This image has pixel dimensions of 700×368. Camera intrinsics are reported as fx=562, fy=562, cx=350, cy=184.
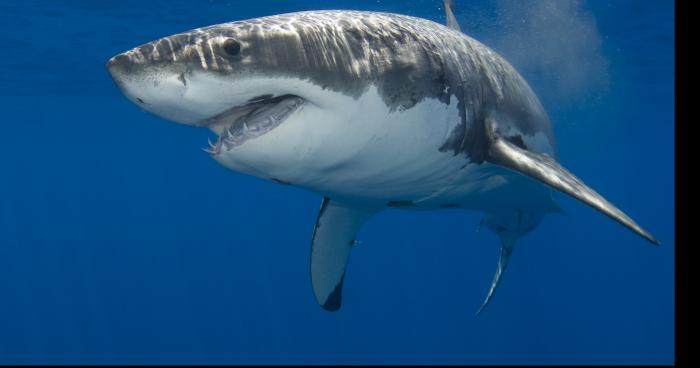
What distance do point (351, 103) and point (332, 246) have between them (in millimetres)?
3544

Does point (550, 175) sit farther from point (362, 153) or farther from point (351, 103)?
point (351, 103)

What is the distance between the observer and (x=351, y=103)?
3.06 m

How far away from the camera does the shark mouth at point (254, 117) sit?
290cm

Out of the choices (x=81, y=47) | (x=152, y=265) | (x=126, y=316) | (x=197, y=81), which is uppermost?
(x=197, y=81)

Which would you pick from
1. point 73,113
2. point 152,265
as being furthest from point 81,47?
point 152,265

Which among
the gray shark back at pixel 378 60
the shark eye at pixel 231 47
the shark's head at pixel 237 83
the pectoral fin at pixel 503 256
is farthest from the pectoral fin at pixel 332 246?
the shark eye at pixel 231 47

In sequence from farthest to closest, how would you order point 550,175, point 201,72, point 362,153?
1. point 550,175
2. point 362,153
3. point 201,72

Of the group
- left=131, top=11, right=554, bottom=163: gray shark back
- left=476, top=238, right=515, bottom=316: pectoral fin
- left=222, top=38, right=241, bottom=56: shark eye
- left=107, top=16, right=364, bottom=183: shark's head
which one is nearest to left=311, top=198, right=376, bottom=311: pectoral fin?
left=131, top=11, right=554, bottom=163: gray shark back

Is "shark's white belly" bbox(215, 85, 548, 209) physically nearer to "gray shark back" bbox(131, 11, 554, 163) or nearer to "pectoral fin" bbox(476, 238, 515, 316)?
"gray shark back" bbox(131, 11, 554, 163)

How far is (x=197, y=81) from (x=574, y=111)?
38021mm

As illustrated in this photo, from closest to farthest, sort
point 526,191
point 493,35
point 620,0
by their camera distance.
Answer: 1. point 526,191
2. point 620,0
3. point 493,35

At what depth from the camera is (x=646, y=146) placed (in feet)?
183

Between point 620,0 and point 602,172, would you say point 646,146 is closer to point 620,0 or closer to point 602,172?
point 602,172

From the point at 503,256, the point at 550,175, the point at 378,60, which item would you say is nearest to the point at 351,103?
the point at 378,60
